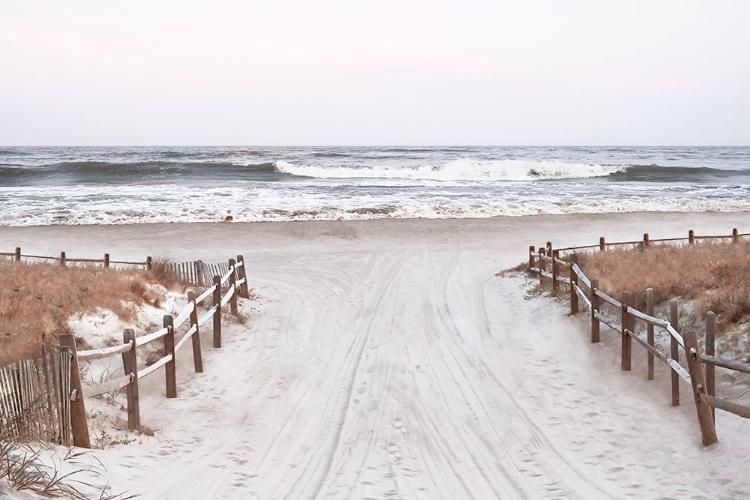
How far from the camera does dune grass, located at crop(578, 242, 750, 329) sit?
9.72 meters

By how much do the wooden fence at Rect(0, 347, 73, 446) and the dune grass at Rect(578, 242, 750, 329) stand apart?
8431mm

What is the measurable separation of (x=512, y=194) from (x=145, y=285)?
107 ft

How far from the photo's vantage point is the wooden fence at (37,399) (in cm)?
586

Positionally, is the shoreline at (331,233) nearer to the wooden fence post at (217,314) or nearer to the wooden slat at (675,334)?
the wooden fence post at (217,314)

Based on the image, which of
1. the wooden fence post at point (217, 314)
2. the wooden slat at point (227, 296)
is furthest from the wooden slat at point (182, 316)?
the wooden slat at point (227, 296)

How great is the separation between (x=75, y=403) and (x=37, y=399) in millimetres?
668

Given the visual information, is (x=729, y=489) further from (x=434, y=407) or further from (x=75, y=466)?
(x=75, y=466)

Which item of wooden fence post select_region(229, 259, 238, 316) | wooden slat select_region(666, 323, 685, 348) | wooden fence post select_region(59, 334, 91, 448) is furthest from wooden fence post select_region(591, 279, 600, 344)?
wooden fence post select_region(59, 334, 91, 448)

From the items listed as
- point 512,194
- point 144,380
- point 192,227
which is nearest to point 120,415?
point 144,380

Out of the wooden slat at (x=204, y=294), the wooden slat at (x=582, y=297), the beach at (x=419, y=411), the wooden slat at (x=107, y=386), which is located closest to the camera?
the beach at (x=419, y=411)

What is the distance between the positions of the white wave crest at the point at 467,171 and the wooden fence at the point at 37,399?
182ft

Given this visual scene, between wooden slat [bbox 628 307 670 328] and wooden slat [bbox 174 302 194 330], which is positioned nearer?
wooden slat [bbox 628 307 670 328]

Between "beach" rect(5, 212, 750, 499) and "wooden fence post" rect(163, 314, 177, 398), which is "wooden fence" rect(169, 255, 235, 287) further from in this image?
"wooden fence post" rect(163, 314, 177, 398)

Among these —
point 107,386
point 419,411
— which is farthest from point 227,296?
point 107,386
